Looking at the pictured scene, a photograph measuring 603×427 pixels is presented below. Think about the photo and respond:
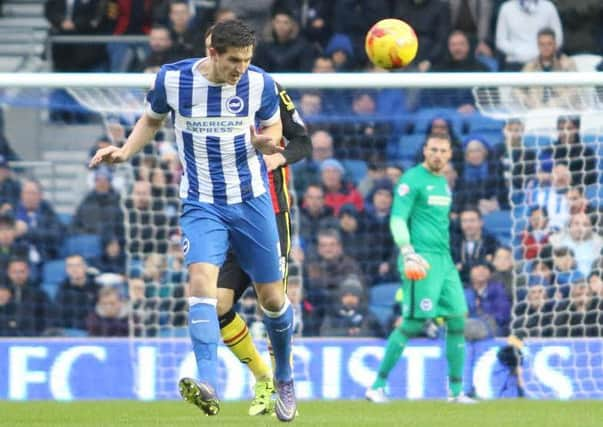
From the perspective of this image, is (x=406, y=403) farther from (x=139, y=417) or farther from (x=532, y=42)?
(x=532, y=42)

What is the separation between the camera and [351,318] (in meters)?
12.4

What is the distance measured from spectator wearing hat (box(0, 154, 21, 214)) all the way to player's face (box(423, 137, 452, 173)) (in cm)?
437

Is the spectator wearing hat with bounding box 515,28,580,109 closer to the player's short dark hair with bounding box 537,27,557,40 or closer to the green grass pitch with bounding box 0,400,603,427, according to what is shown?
the player's short dark hair with bounding box 537,27,557,40

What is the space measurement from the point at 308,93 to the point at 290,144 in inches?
187

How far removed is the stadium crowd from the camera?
12.3 metres

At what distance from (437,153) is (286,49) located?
15.6 ft

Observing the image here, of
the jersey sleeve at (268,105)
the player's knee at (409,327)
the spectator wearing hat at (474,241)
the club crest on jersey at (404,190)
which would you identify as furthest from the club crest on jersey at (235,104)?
the spectator wearing hat at (474,241)

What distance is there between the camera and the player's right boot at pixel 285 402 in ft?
27.6

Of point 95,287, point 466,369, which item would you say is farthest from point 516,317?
point 95,287

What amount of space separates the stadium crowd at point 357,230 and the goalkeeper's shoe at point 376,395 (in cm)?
126

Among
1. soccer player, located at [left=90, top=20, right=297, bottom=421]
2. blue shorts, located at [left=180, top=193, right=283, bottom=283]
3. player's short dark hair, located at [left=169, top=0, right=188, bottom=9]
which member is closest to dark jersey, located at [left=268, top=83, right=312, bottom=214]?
soccer player, located at [left=90, top=20, right=297, bottom=421]

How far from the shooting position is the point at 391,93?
1415 cm

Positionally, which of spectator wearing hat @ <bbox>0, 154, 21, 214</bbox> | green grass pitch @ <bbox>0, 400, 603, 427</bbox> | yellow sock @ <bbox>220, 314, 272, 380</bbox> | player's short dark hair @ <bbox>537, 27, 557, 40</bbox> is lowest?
green grass pitch @ <bbox>0, 400, 603, 427</bbox>

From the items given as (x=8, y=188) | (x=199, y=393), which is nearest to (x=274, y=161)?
(x=199, y=393)
